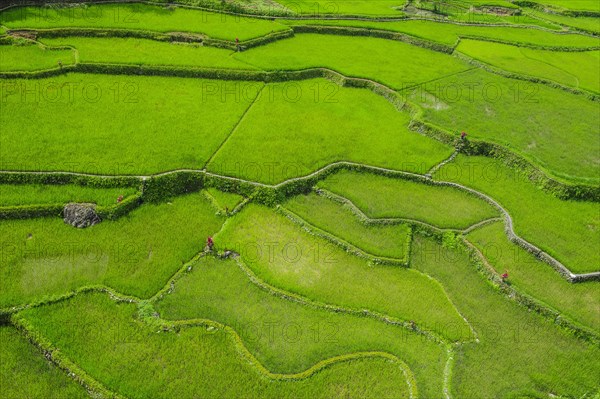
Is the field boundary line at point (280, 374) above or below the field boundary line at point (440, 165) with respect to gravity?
below

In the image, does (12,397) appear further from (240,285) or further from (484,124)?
(484,124)

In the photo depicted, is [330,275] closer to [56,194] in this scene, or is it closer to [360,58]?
[56,194]

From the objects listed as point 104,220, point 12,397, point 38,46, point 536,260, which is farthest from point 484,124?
point 38,46

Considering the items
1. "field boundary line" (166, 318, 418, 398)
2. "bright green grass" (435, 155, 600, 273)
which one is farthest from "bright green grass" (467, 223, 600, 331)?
"field boundary line" (166, 318, 418, 398)

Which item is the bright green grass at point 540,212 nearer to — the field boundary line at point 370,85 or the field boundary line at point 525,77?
the field boundary line at point 370,85

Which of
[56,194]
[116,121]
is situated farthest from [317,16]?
[56,194]

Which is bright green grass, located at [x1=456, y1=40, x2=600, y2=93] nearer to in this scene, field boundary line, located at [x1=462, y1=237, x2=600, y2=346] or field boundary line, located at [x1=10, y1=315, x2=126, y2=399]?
field boundary line, located at [x1=462, y1=237, x2=600, y2=346]

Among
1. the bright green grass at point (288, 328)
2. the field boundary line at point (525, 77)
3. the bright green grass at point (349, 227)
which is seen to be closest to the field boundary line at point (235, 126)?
the bright green grass at point (349, 227)

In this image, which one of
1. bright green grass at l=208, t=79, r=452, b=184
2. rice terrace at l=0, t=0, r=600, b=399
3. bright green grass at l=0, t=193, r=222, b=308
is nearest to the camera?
rice terrace at l=0, t=0, r=600, b=399
